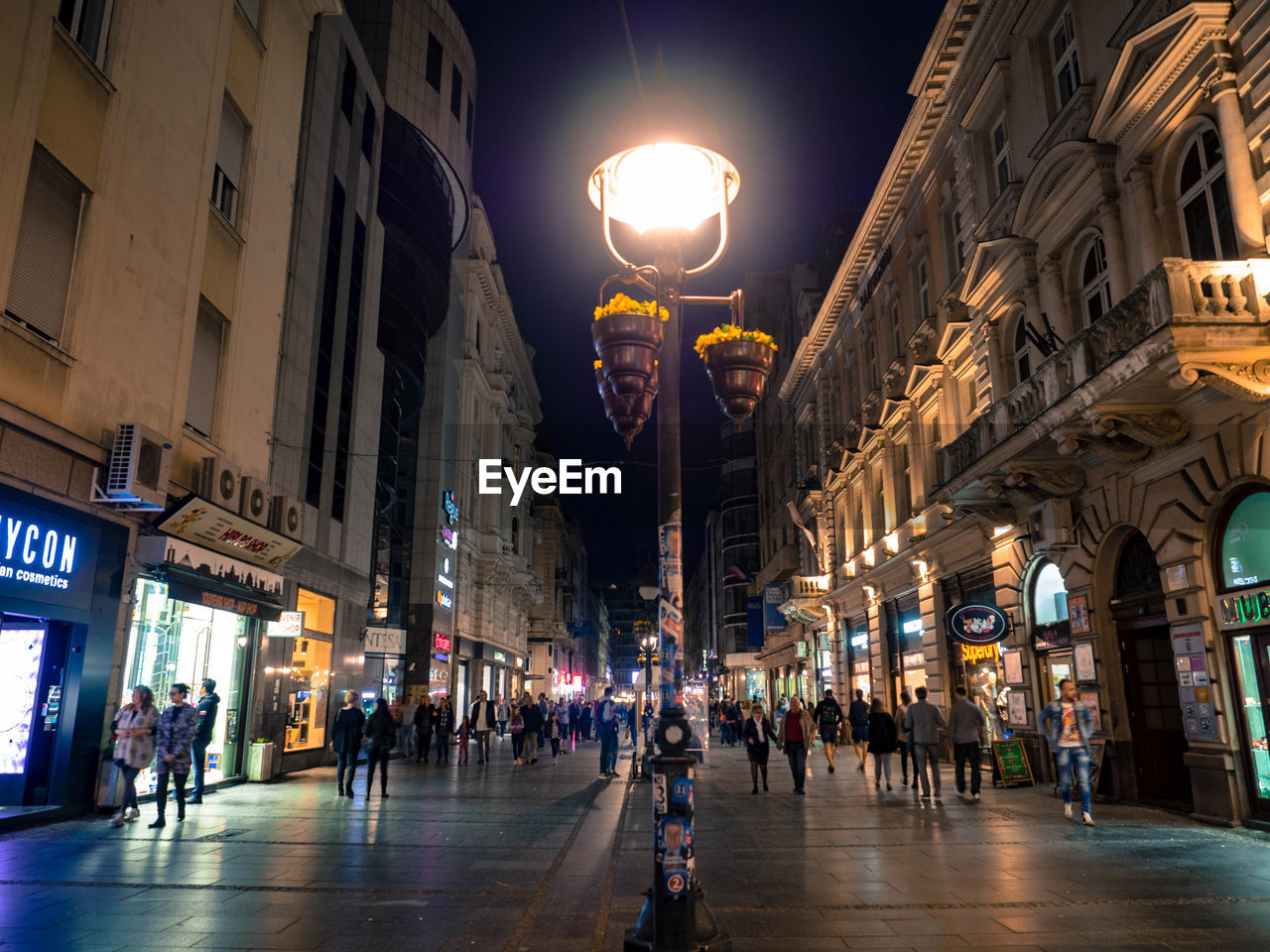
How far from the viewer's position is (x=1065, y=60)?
1541cm

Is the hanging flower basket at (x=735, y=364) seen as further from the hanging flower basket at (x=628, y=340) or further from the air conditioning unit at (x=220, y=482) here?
the air conditioning unit at (x=220, y=482)

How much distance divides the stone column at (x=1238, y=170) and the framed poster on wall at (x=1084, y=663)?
21.5 ft

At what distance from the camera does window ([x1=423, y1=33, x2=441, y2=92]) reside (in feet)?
116

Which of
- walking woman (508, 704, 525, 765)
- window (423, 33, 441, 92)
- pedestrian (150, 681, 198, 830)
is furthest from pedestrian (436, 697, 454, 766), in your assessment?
window (423, 33, 441, 92)

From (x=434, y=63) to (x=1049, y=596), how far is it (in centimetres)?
3194

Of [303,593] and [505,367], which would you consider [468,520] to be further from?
[303,593]

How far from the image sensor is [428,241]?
32250 mm

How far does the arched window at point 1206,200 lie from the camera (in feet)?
36.6

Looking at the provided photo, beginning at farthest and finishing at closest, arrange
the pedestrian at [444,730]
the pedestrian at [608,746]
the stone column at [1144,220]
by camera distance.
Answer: the pedestrian at [444,730] → the pedestrian at [608,746] → the stone column at [1144,220]

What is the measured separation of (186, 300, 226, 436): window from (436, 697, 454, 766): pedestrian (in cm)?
→ 1230

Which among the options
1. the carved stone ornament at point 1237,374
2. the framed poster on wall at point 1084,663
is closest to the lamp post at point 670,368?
the carved stone ornament at point 1237,374

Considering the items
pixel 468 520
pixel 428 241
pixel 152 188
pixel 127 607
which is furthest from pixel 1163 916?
pixel 468 520

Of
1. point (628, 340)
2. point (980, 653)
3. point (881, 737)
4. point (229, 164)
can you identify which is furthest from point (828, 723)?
point (229, 164)

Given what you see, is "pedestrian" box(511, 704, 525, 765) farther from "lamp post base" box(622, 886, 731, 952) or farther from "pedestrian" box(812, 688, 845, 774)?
"lamp post base" box(622, 886, 731, 952)
